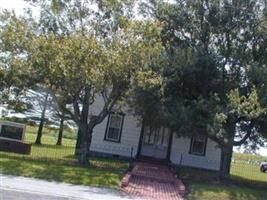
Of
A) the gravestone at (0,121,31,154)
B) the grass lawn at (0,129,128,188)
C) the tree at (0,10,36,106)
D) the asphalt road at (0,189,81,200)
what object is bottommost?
the asphalt road at (0,189,81,200)

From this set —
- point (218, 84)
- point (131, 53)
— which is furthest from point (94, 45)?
point (218, 84)

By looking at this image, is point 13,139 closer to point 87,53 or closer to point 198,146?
point 87,53

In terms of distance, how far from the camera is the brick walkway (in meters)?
17.9

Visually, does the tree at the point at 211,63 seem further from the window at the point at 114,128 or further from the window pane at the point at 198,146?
the window at the point at 114,128

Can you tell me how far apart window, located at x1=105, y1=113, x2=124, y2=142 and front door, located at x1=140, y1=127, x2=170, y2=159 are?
62.0 inches

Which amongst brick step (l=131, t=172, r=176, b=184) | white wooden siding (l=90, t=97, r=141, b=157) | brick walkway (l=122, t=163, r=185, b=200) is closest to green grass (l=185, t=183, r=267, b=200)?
brick walkway (l=122, t=163, r=185, b=200)

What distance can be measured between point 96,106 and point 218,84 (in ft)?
29.2

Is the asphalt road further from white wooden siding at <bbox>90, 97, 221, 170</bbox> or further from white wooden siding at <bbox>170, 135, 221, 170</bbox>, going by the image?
white wooden siding at <bbox>170, 135, 221, 170</bbox>

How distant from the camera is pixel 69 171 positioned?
19.9 meters

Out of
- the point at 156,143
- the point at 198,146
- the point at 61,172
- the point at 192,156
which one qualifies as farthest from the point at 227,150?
the point at 61,172

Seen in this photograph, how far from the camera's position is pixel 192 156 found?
30.2 m

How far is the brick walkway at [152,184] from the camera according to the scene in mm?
17891

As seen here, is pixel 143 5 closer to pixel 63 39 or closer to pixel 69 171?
pixel 63 39

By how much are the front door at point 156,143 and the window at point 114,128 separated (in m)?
1.57
